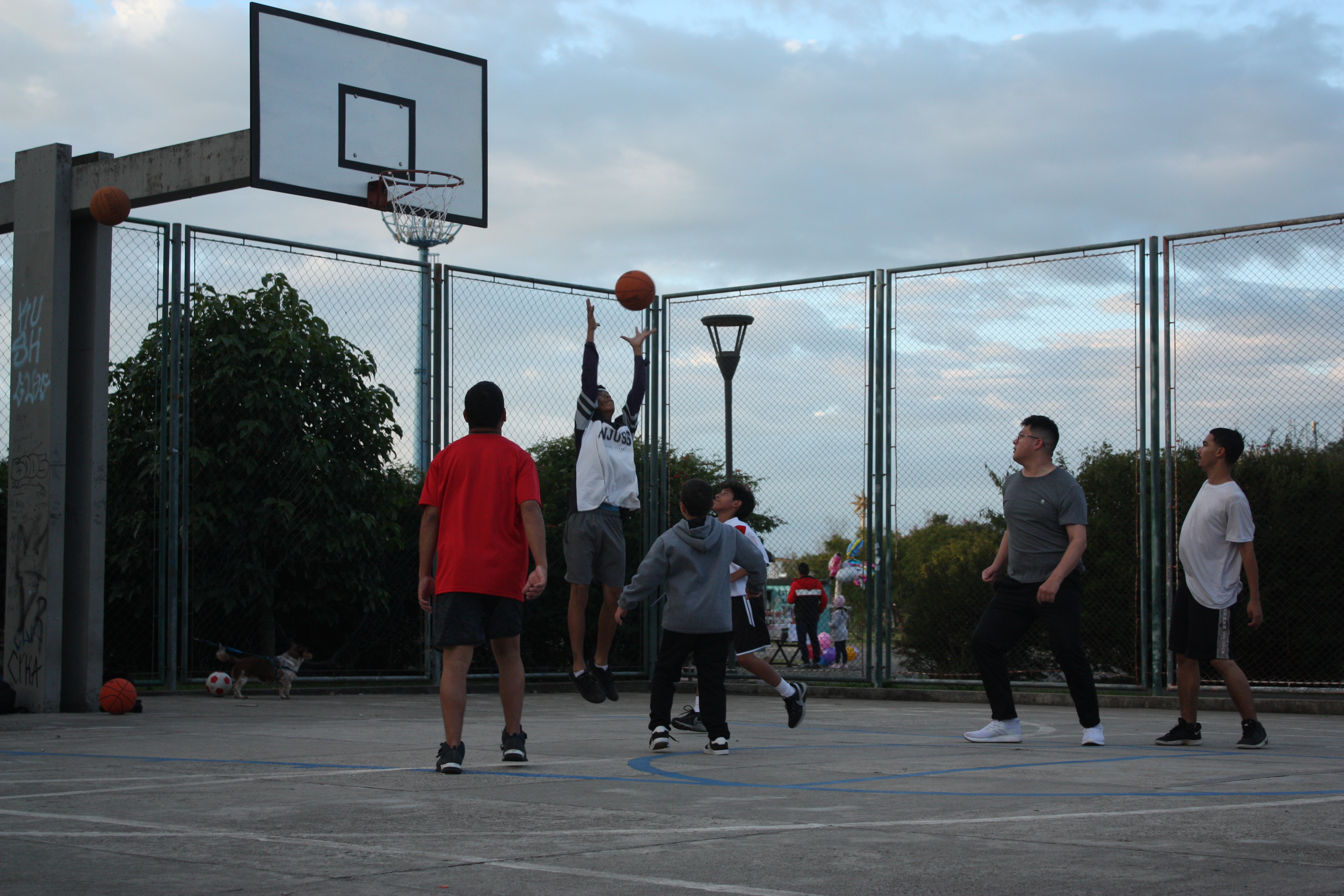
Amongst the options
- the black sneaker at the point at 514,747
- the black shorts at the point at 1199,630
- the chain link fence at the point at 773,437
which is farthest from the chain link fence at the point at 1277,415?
the black sneaker at the point at 514,747

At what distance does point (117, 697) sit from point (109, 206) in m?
3.34

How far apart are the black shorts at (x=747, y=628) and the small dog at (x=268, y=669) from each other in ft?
15.3

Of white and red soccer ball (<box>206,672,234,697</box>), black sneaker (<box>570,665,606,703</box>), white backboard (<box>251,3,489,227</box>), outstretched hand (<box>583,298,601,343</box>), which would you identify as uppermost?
white backboard (<box>251,3,489,227</box>)

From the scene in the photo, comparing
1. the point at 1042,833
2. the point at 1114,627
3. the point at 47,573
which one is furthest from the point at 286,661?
the point at 1042,833

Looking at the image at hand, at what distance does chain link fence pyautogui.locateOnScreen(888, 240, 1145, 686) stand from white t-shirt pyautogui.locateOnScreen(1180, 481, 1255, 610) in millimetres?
3860

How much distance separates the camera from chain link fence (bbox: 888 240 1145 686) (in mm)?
11469

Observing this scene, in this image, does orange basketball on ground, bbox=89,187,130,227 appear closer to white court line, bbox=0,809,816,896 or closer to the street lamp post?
white court line, bbox=0,809,816,896

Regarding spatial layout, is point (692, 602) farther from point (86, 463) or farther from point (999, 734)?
point (86, 463)

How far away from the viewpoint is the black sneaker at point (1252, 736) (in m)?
7.40

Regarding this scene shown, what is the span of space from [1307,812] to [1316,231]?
709 centimetres

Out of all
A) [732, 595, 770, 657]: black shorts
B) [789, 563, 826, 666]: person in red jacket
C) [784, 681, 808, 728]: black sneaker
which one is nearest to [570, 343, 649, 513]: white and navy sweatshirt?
[732, 595, 770, 657]: black shorts

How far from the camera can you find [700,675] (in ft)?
23.3

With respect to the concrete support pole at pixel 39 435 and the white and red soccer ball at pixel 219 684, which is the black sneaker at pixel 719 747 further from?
the white and red soccer ball at pixel 219 684

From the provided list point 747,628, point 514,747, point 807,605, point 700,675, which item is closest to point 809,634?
point 807,605
